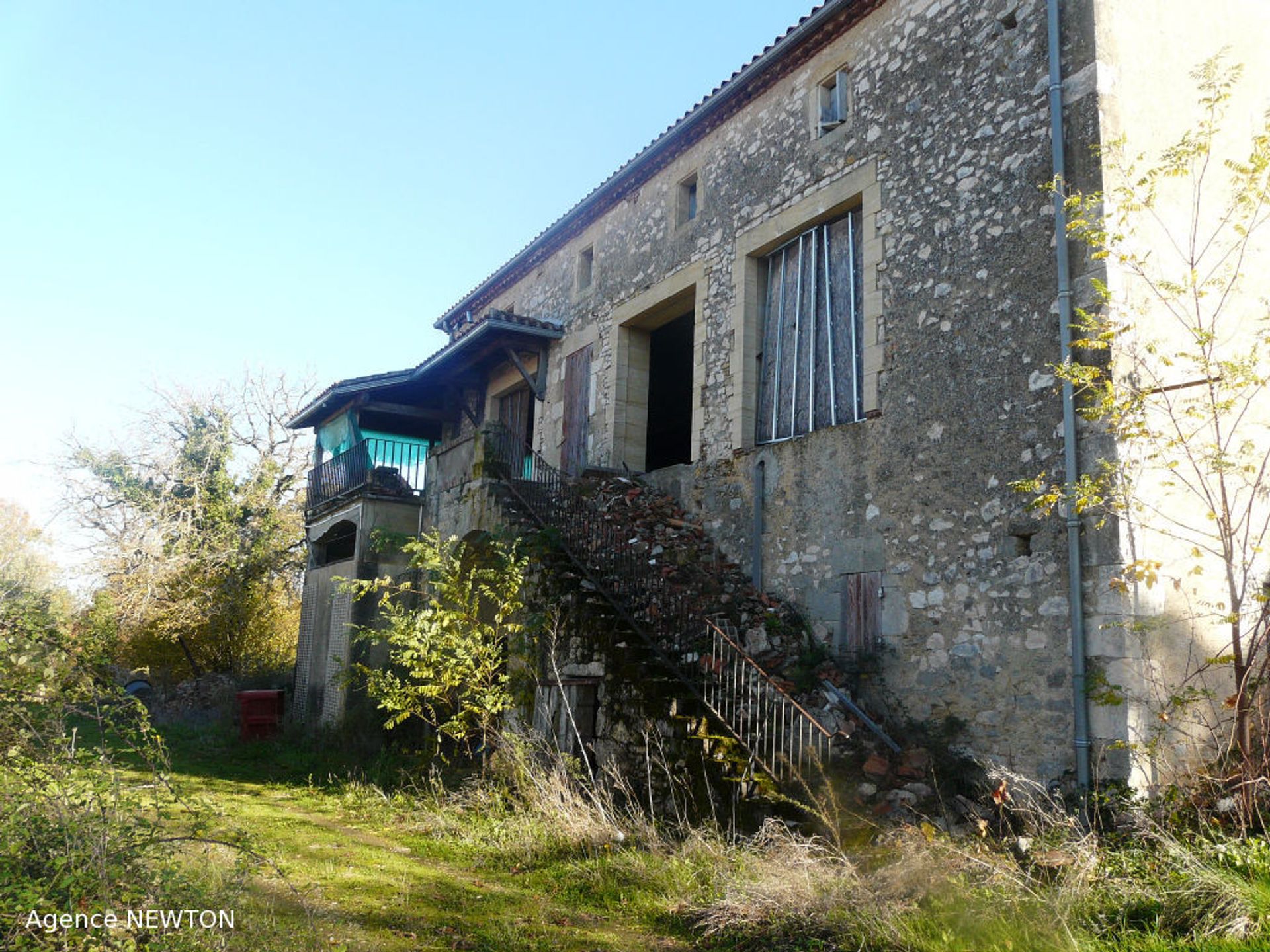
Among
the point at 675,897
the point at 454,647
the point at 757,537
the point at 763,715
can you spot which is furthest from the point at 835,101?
the point at 675,897

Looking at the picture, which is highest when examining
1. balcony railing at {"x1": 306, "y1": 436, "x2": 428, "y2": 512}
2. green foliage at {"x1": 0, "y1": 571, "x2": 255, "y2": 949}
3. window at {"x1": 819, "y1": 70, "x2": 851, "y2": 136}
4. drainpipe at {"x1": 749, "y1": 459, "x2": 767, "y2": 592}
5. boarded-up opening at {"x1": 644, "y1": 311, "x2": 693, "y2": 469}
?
window at {"x1": 819, "y1": 70, "x2": 851, "y2": 136}

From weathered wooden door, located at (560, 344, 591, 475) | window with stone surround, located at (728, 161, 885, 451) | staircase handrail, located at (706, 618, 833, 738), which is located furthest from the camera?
weathered wooden door, located at (560, 344, 591, 475)

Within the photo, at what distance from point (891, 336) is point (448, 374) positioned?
937 cm

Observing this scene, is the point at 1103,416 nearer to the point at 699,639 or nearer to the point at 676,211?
the point at 699,639

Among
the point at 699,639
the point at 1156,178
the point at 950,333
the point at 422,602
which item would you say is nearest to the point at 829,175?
the point at 950,333

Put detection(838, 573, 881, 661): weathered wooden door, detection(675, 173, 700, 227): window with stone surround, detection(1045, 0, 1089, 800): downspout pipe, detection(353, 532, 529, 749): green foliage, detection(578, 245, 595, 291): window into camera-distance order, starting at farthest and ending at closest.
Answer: detection(578, 245, 595, 291): window, detection(675, 173, 700, 227): window with stone surround, detection(353, 532, 529, 749): green foliage, detection(838, 573, 881, 661): weathered wooden door, detection(1045, 0, 1089, 800): downspout pipe

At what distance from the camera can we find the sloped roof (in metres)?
9.95

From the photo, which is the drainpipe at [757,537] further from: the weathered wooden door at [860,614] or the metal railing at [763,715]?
the metal railing at [763,715]

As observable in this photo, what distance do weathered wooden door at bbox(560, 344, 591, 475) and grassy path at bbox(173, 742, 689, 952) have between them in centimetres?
639

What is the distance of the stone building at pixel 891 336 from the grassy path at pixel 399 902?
2140 millimetres

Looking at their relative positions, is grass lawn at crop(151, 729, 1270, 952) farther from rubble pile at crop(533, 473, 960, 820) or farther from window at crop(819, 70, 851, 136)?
window at crop(819, 70, 851, 136)

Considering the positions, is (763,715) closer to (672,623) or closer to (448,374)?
(672,623)

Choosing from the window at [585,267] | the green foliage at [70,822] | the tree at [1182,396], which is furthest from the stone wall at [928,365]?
the green foliage at [70,822]

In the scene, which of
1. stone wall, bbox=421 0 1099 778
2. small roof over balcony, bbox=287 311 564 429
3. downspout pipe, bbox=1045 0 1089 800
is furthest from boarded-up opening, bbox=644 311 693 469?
downspout pipe, bbox=1045 0 1089 800
